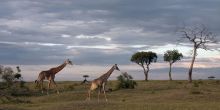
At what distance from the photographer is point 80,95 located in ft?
111

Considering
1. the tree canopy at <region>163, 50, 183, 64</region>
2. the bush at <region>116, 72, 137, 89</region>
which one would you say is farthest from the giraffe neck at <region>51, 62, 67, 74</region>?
the tree canopy at <region>163, 50, 183, 64</region>

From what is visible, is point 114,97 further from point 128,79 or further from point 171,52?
point 171,52

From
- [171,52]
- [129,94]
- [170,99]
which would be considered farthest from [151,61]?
[170,99]

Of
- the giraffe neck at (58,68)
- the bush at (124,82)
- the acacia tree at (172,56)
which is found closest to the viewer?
the giraffe neck at (58,68)

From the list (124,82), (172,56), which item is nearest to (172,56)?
(172,56)

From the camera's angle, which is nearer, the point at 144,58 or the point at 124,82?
the point at 124,82

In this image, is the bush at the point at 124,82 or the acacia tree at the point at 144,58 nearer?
the bush at the point at 124,82

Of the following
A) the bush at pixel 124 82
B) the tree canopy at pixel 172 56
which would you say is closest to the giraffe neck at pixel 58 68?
the bush at pixel 124 82

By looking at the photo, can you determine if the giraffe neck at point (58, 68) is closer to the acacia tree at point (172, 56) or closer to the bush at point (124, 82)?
the bush at point (124, 82)

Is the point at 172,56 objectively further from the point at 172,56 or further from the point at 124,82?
the point at 124,82

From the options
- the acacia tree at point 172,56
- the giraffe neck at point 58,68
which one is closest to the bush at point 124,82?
the giraffe neck at point 58,68

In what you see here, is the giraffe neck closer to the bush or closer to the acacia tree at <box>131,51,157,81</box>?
the bush

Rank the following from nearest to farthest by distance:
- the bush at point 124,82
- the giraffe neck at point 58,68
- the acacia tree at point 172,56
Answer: the giraffe neck at point 58,68 → the bush at point 124,82 → the acacia tree at point 172,56

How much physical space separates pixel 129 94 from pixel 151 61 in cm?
4831
